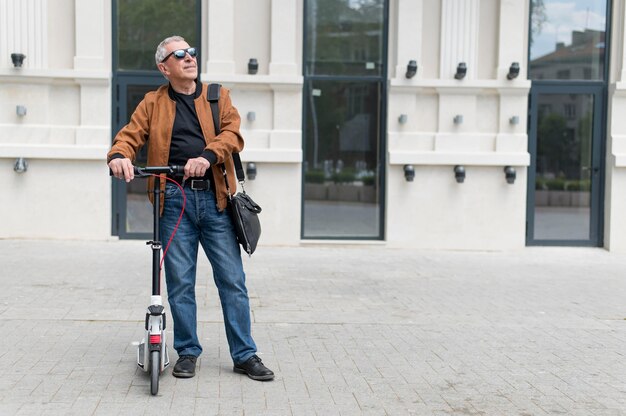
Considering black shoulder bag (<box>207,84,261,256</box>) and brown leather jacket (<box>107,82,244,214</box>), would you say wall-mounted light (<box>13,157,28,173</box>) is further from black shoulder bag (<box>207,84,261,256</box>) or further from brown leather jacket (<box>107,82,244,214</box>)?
black shoulder bag (<box>207,84,261,256</box>)

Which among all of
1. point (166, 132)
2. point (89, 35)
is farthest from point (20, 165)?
point (166, 132)

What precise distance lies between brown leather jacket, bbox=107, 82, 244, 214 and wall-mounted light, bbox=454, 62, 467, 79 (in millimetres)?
7650

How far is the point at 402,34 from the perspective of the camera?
13.2 m

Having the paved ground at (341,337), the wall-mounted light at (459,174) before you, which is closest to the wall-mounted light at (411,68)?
the wall-mounted light at (459,174)

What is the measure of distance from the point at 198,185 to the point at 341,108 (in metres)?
7.84

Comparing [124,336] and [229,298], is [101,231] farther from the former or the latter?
[229,298]

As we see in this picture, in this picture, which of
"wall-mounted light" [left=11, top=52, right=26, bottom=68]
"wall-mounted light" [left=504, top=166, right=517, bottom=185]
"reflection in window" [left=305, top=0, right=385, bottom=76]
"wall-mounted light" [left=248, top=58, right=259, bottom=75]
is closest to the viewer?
"wall-mounted light" [left=11, top=52, right=26, bottom=68]

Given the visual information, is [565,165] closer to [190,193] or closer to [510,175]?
[510,175]

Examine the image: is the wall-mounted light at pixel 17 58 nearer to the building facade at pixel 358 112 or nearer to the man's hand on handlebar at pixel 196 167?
the building facade at pixel 358 112

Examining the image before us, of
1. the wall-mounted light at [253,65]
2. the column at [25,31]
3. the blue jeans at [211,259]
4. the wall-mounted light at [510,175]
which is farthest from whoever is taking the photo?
the wall-mounted light at [510,175]

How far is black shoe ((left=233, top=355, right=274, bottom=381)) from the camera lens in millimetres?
5879

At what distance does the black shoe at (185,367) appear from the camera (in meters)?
5.89

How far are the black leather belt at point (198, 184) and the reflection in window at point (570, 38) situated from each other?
901 centimetres

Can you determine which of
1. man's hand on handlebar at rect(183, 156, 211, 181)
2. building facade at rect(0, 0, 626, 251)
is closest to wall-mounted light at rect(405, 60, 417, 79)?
building facade at rect(0, 0, 626, 251)
